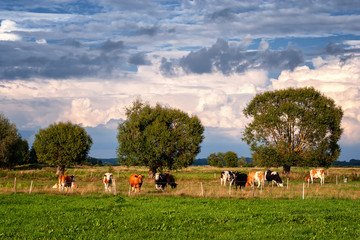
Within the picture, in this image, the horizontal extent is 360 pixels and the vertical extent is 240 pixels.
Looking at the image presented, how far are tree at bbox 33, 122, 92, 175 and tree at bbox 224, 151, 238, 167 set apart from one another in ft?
222

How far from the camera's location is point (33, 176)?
63.2 metres

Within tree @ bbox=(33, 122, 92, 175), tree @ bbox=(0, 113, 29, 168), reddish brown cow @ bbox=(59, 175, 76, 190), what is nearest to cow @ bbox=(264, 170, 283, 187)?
reddish brown cow @ bbox=(59, 175, 76, 190)

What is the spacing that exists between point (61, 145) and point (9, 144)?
12974 millimetres

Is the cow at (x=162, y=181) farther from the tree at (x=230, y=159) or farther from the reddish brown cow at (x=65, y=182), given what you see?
the tree at (x=230, y=159)

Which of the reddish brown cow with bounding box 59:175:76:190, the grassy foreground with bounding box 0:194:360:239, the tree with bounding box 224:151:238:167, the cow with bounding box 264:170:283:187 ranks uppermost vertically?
the tree with bounding box 224:151:238:167

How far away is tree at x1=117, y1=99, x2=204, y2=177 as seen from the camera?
6122 centimetres

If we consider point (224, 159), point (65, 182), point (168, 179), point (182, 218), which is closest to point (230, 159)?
point (224, 159)

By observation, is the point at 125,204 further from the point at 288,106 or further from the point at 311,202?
the point at 288,106

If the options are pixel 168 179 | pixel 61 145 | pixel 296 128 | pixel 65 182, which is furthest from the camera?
pixel 61 145

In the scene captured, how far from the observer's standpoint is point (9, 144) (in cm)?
8044

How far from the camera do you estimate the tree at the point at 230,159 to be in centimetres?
13612

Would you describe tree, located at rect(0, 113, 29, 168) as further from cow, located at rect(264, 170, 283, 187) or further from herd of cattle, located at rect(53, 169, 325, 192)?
cow, located at rect(264, 170, 283, 187)

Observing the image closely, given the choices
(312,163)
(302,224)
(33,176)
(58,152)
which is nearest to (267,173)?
(312,163)

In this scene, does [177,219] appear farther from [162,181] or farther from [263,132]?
[263,132]
